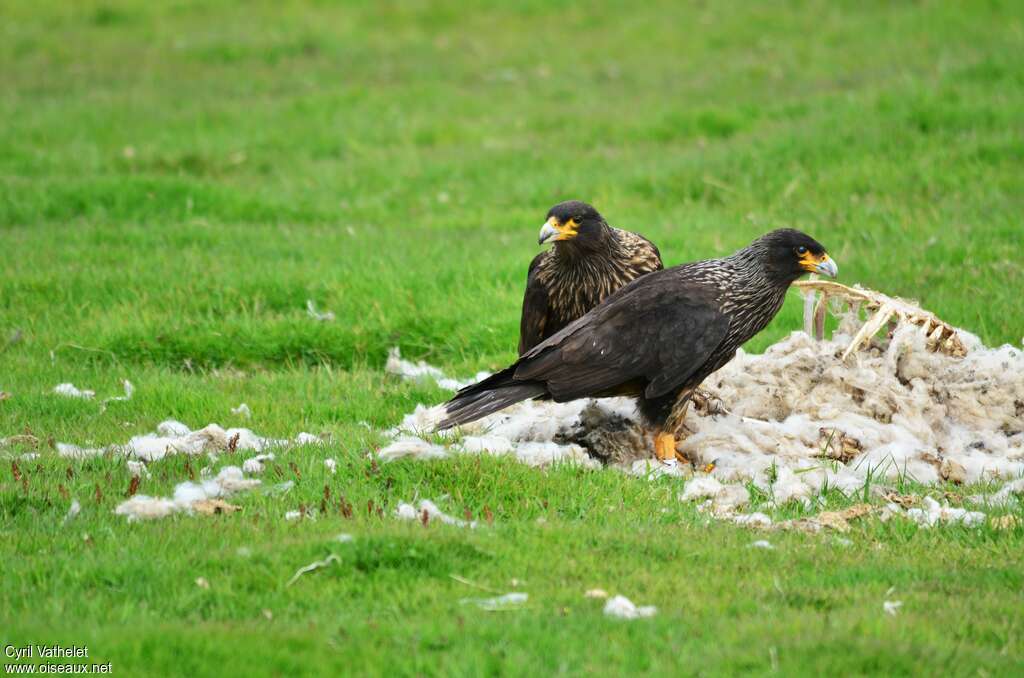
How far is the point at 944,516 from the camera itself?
5.69 meters

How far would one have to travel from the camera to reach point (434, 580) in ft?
15.9

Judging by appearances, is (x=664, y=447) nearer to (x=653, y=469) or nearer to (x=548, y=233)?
(x=653, y=469)

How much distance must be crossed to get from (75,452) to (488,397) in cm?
201

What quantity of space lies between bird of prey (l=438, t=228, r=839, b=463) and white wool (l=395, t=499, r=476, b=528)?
0.86m

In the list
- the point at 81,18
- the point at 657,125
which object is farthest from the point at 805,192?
the point at 81,18

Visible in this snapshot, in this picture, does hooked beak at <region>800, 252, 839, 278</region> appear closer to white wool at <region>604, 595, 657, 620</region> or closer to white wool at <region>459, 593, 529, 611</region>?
white wool at <region>604, 595, 657, 620</region>

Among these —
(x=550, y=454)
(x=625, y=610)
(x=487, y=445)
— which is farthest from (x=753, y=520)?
(x=487, y=445)

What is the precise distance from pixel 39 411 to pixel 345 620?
358 cm

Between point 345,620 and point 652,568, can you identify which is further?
point 652,568

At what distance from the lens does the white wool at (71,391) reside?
7688mm

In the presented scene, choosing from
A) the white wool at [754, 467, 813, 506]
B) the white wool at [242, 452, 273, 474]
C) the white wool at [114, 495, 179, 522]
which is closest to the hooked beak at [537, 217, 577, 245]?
the white wool at [754, 467, 813, 506]

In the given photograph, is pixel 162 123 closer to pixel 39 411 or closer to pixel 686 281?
pixel 39 411

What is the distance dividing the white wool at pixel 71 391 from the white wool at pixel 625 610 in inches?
165

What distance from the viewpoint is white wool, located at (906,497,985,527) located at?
5.64 m
